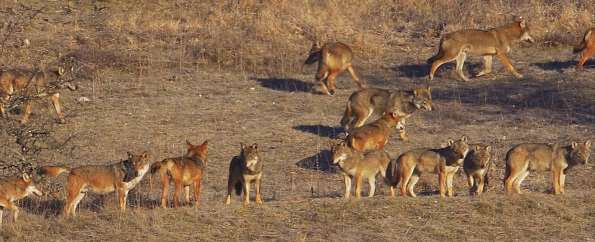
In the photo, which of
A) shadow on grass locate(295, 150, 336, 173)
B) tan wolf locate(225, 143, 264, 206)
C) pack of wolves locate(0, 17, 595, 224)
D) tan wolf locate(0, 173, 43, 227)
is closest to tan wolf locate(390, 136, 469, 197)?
pack of wolves locate(0, 17, 595, 224)

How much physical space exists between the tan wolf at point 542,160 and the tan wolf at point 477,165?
0.31 m

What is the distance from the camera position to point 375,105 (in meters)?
20.4

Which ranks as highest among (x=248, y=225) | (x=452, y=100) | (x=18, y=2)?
(x=18, y=2)

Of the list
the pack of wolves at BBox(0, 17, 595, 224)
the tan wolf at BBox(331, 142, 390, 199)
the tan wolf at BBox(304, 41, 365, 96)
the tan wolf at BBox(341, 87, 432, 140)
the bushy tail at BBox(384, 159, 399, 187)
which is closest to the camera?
the pack of wolves at BBox(0, 17, 595, 224)

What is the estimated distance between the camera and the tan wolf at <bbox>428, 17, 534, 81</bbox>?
24.6 m

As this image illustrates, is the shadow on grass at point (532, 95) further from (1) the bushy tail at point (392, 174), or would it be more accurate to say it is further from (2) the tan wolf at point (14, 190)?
(2) the tan wolf at point (14, 190)

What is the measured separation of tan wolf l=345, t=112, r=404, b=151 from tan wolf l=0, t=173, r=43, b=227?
519 cm

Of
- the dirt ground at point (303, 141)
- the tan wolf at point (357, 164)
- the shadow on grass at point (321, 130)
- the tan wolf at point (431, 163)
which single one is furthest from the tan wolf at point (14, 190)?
the shadow on grass at point (321, 130)

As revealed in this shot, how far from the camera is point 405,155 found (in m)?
15.4

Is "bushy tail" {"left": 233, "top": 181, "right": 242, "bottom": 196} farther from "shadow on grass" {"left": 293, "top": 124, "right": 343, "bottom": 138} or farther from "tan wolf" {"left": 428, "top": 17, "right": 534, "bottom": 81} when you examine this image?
"tan wolf" {"left": 428, "top": 17, "right": 534, "bottom": 81}

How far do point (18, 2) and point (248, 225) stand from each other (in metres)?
16.4

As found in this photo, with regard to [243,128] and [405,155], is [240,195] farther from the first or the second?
[243,128]

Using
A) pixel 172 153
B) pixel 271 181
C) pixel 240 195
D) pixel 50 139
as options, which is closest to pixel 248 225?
pixel 240 195

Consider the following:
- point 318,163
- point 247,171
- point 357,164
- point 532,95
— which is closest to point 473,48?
point 532,95
